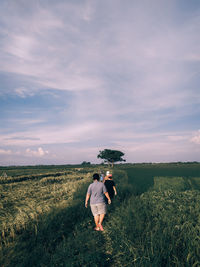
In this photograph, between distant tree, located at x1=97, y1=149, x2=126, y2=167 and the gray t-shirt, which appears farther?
distant tree, located at x1=97, y1=149, x2=126, y2=167

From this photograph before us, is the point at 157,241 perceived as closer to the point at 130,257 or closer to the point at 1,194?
the point at 130,257

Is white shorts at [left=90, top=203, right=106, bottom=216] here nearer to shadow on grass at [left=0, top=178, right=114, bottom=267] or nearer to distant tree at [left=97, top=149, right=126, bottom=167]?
shadow on grass at [left=0, top=178, right=114, bottom=267]

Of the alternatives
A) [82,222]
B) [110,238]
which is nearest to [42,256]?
[110,238]

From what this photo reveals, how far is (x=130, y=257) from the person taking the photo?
4648mm

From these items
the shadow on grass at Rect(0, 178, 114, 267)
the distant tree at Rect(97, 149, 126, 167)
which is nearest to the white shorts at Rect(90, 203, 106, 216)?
the shadow on grass at Rect(0, 178, 114, 267)

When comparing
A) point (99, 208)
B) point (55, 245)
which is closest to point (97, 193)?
point (99, 208)

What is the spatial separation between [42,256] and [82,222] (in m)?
2.82

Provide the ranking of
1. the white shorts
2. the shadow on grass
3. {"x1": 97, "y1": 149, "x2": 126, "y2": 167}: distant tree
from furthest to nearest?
{"x1": 97, "y1": 149, "x2": 126, "y2": 167}: distant tree, the white shorts, the shadow on grass

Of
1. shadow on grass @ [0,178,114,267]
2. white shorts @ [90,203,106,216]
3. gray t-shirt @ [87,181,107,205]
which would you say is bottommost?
shadow on grass @ [0,178,114,267]

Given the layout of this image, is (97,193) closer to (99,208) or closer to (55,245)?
(99,208)

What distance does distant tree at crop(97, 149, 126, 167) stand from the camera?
105125mm

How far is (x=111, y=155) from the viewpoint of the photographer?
104812 mm

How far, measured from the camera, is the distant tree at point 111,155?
105 m

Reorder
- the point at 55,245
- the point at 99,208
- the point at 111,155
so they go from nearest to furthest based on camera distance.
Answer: the point at 55,245
the point at 99,208
the point at 111,155
